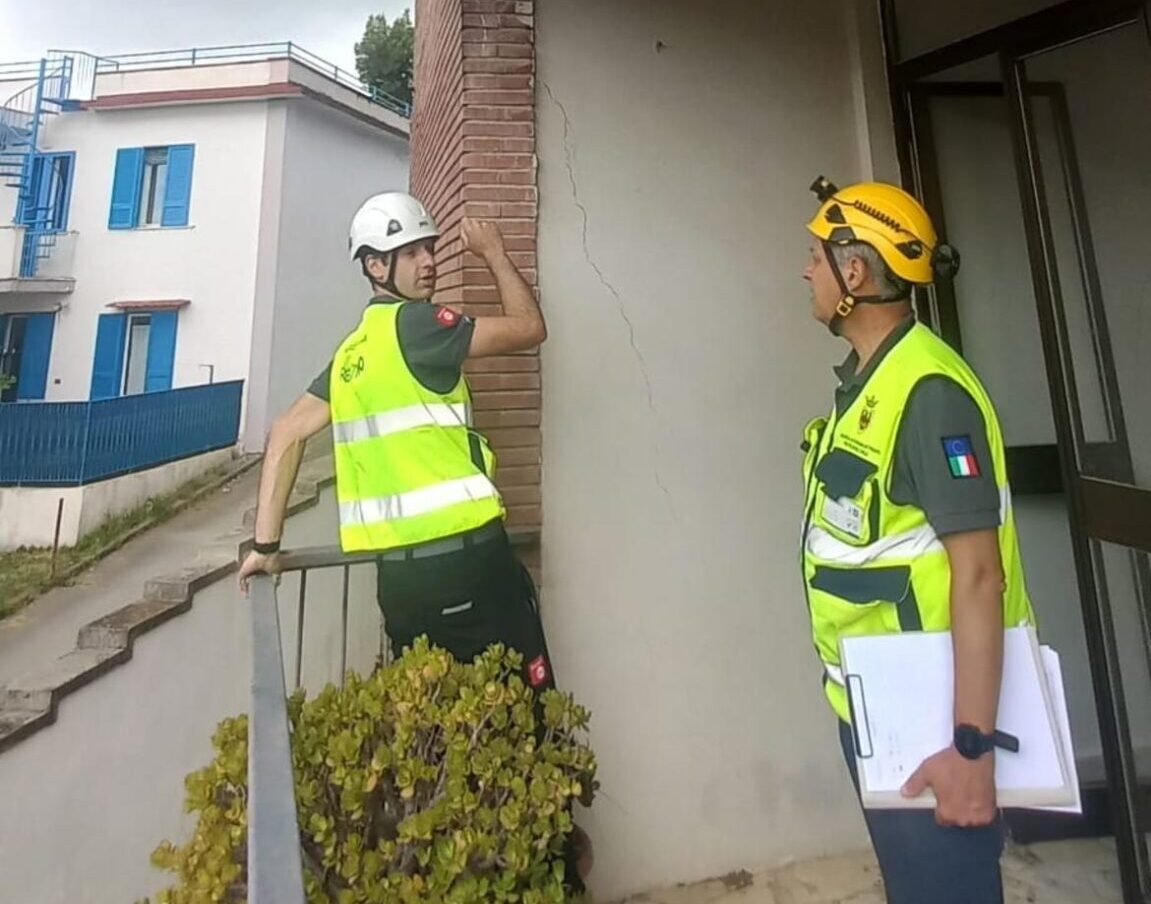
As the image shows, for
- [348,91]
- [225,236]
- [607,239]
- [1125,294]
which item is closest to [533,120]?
[607,239]

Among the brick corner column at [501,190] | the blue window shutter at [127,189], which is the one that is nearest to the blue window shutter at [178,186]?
the blue window shutter at [127,189]

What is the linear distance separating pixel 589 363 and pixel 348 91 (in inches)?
443

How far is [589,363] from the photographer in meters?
2.45

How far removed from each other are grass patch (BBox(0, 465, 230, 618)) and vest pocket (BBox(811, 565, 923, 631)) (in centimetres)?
824

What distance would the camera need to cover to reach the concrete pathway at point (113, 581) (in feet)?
20.1

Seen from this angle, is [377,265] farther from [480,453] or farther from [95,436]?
[95,436]

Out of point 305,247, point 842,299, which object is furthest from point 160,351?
point 842,299

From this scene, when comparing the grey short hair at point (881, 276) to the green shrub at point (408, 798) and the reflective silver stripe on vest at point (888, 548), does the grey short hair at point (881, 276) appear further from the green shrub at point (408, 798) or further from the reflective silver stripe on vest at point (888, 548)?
the green shrub at point (408, 798)

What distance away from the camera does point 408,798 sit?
138cm

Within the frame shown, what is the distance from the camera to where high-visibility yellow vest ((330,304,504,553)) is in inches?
71.1

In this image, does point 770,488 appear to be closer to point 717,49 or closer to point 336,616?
point 717,49

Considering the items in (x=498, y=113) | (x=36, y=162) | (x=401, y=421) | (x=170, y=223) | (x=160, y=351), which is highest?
(x=36, y=162)

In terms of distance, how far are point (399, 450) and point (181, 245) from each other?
11.0 metres

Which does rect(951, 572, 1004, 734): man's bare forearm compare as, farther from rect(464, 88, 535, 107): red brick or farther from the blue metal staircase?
the blue metal staircase
